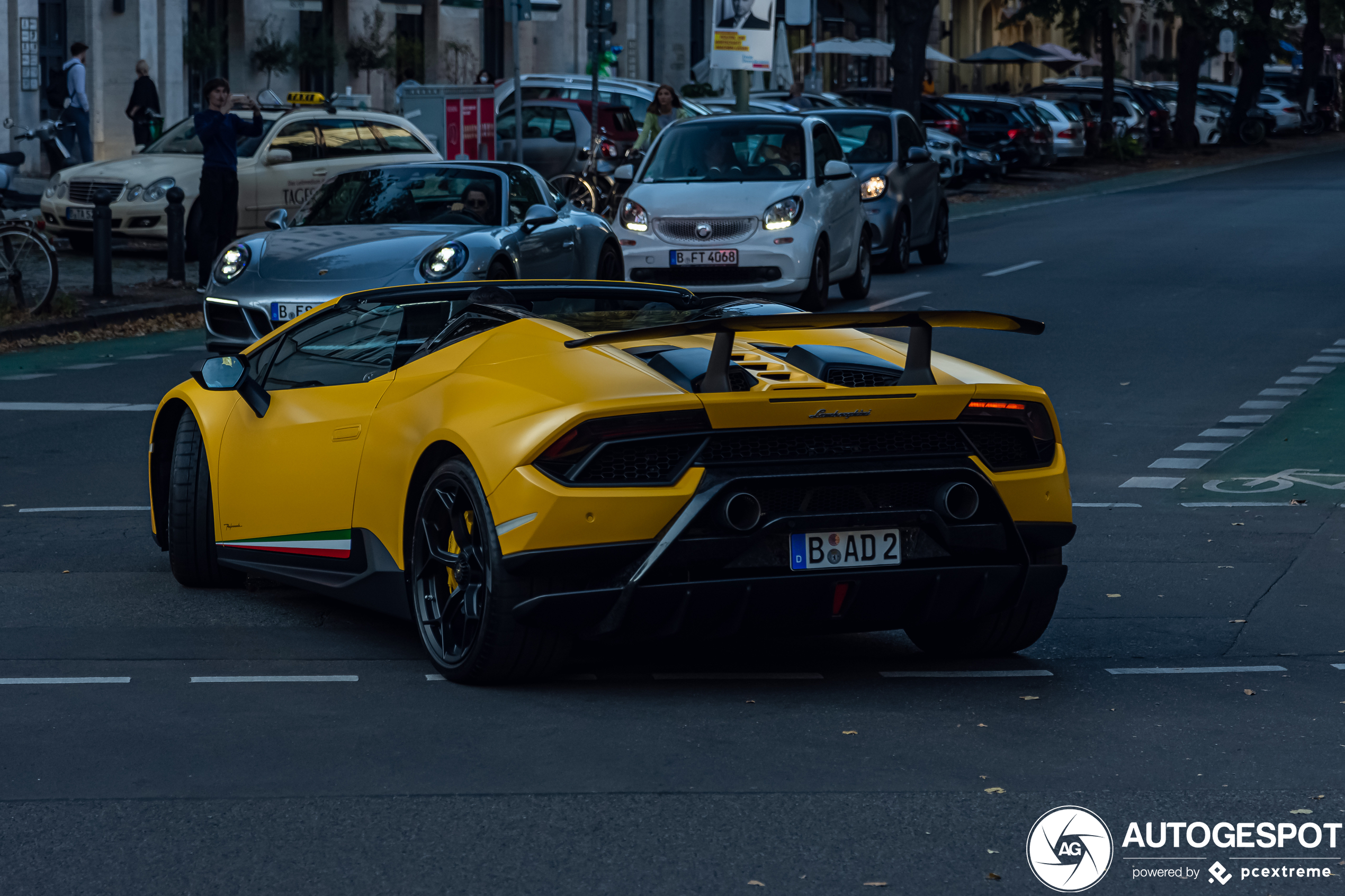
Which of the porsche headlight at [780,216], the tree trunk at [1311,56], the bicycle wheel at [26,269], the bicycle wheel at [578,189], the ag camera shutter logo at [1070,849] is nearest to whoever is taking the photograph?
the ag camera shutter logo at [1070,849]

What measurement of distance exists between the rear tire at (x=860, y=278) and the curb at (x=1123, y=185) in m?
10.8

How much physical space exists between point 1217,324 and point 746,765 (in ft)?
42.4

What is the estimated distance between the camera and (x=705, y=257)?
18.2 m

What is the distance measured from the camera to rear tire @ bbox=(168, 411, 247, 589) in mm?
7477

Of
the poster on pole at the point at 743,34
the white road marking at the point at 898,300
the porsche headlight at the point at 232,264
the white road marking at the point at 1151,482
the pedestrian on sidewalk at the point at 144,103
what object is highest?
the poster on pole at the point at 743,34

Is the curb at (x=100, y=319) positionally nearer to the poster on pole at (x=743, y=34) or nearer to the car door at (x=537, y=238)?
the car door at (x=537, y=238)

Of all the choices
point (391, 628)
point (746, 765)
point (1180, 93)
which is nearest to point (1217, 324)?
point (391, 628)

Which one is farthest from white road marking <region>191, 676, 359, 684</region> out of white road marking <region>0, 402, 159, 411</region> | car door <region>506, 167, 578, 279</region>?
car door <region>506, 167, 578, 279</region>

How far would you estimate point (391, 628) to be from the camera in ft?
22.8

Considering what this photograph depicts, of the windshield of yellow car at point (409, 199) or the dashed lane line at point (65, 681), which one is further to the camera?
the windshield of yellow car at point (409, 199)

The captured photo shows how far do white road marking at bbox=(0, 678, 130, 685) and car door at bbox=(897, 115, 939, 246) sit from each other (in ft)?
55.5

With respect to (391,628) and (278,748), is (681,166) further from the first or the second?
(278,748)

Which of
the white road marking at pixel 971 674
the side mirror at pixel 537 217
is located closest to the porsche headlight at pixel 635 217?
the side mirror at pixel 537 217

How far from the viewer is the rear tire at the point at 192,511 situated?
7.48 meters
